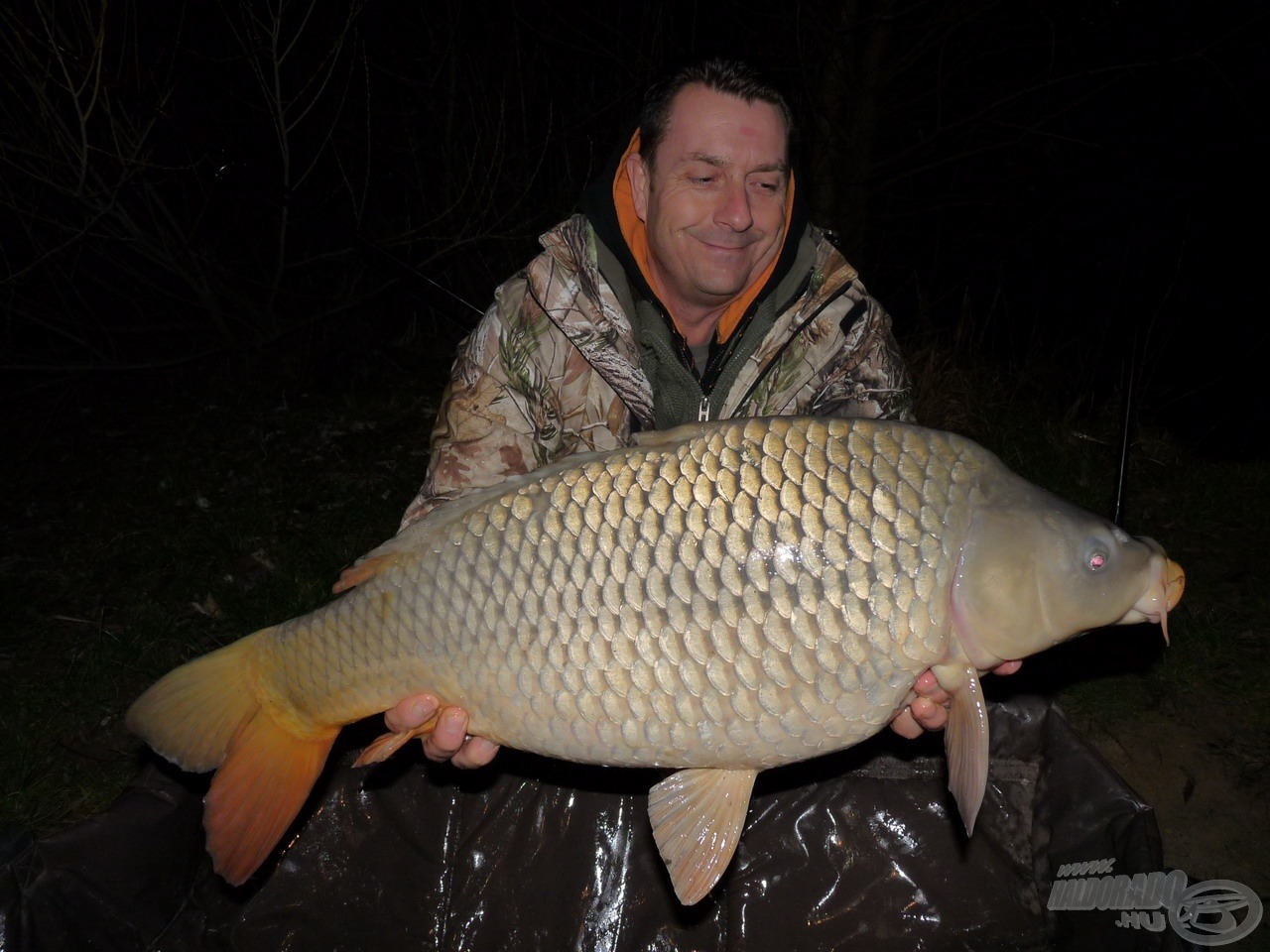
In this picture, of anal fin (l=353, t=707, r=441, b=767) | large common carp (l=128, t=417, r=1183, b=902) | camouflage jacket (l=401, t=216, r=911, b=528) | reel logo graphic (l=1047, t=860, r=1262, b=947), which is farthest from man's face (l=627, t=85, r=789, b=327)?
reel logo graphic (l=1047, t=860, r=1262, b=947)

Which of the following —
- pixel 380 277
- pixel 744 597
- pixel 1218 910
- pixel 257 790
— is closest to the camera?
pixel 744 597

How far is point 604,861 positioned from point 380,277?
3.12 m

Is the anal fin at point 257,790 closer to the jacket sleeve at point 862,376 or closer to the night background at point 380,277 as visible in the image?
the night background at point 380,277

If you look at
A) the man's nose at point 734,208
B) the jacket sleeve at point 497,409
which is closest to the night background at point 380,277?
the man's nose at point 734,208

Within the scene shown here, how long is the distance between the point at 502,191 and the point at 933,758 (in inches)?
139

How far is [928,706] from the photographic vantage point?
128 cm

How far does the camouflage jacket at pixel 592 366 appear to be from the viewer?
177cm

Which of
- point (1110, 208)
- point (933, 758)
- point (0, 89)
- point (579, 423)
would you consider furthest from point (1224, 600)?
point (1110, 208)

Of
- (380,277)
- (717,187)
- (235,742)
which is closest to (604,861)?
(235,742)

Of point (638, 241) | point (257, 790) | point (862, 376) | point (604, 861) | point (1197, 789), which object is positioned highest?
point (638, 241)

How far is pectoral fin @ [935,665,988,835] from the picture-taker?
1160 millimetres

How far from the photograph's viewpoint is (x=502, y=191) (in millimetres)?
4547

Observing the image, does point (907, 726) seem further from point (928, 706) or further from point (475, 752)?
point (475, 752)

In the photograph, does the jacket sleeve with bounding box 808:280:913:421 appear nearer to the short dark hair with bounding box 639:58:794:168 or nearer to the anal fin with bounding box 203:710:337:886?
the short dark hair with bounding box 639:58:794:168
